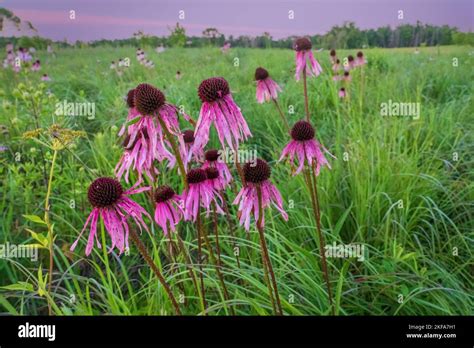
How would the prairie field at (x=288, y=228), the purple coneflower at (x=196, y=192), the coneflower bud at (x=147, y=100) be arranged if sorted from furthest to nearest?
the prairie field at (x=288, y=228)
the purple coneflower at (x=196, y=192)
the coneflower bud at (x=147, y=100)

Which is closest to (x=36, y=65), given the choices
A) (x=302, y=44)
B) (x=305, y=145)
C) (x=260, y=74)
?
(x=260, y=74)

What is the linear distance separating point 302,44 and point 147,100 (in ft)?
1.99

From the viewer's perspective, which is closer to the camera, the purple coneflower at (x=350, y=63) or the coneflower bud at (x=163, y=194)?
the coneflower bud at (x=163, y=194)

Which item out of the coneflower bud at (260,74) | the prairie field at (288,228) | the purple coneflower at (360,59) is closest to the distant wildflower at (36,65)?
the prairie field at (288,228)

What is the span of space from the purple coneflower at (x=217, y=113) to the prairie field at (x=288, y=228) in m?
0.05

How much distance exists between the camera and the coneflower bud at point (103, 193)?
595 mm

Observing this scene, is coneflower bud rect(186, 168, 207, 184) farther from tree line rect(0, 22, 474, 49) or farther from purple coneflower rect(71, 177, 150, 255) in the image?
tree line rect(0, 22, 474, 49)

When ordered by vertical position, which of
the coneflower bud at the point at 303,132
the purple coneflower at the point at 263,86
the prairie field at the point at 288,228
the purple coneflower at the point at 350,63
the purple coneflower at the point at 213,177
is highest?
the purple coneflower at the point at 350,63

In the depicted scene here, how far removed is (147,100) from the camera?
593mm

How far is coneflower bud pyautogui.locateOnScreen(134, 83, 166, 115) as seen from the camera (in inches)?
23.3

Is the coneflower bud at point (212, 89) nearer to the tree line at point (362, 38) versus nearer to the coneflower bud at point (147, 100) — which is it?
the coneflower bud at point (147, 100)
